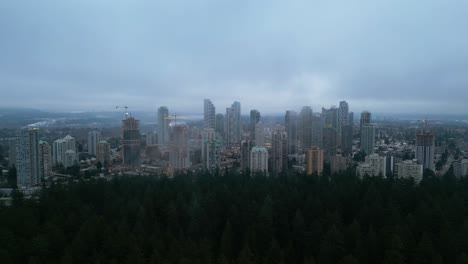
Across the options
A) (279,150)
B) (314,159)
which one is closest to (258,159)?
(279,150)

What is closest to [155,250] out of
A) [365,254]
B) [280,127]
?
[365,254]

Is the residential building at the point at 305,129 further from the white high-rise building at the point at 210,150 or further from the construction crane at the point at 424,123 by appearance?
the construction crane at the point at 424,123

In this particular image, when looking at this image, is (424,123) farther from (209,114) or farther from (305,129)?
(209,114)

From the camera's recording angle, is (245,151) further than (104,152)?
Yes

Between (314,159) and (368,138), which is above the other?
(368,138)

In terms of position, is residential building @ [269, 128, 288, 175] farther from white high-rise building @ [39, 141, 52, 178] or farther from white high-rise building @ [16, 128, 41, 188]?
white high-rise building @ [16, 128, 41, 188]

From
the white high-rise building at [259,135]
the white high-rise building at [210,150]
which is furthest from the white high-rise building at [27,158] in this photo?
the white high-rise building at [259,135]
